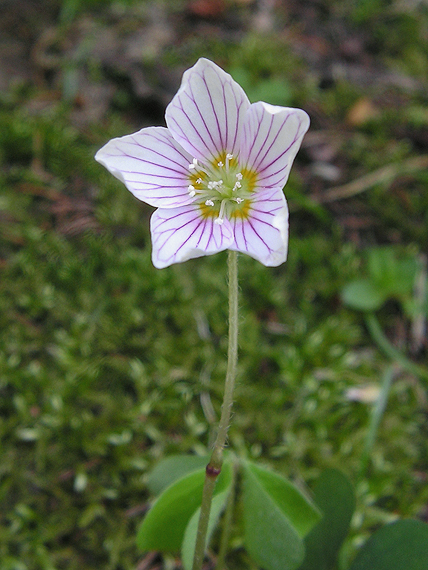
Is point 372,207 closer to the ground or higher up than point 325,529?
higher up

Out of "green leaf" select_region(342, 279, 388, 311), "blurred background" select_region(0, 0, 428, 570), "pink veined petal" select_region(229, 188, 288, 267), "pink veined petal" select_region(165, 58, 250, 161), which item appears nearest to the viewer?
"pink veined petal" select_region(229, 188, 288, 267)

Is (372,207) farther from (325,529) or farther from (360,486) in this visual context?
(325,529)

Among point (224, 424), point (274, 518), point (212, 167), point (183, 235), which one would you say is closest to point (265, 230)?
point (183, 235)

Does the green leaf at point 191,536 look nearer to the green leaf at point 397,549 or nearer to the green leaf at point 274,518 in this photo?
the green leaf at point 274,518

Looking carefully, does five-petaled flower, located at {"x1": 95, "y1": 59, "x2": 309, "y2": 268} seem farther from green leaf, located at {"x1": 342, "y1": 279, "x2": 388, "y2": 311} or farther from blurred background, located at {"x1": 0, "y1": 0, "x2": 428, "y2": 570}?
green leaf, located at {"x1": 342, "y1": 279, "x2": 388, "y2": 311}

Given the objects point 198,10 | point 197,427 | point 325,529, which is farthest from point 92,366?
point 198,10

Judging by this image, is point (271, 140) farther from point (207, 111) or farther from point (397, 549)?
point (397, 549)

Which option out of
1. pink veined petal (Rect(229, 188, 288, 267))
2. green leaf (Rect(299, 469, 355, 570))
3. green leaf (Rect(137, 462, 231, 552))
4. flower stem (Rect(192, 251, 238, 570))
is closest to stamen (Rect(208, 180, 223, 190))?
pink veined petal (Rect(229, 188, 288, 267))
